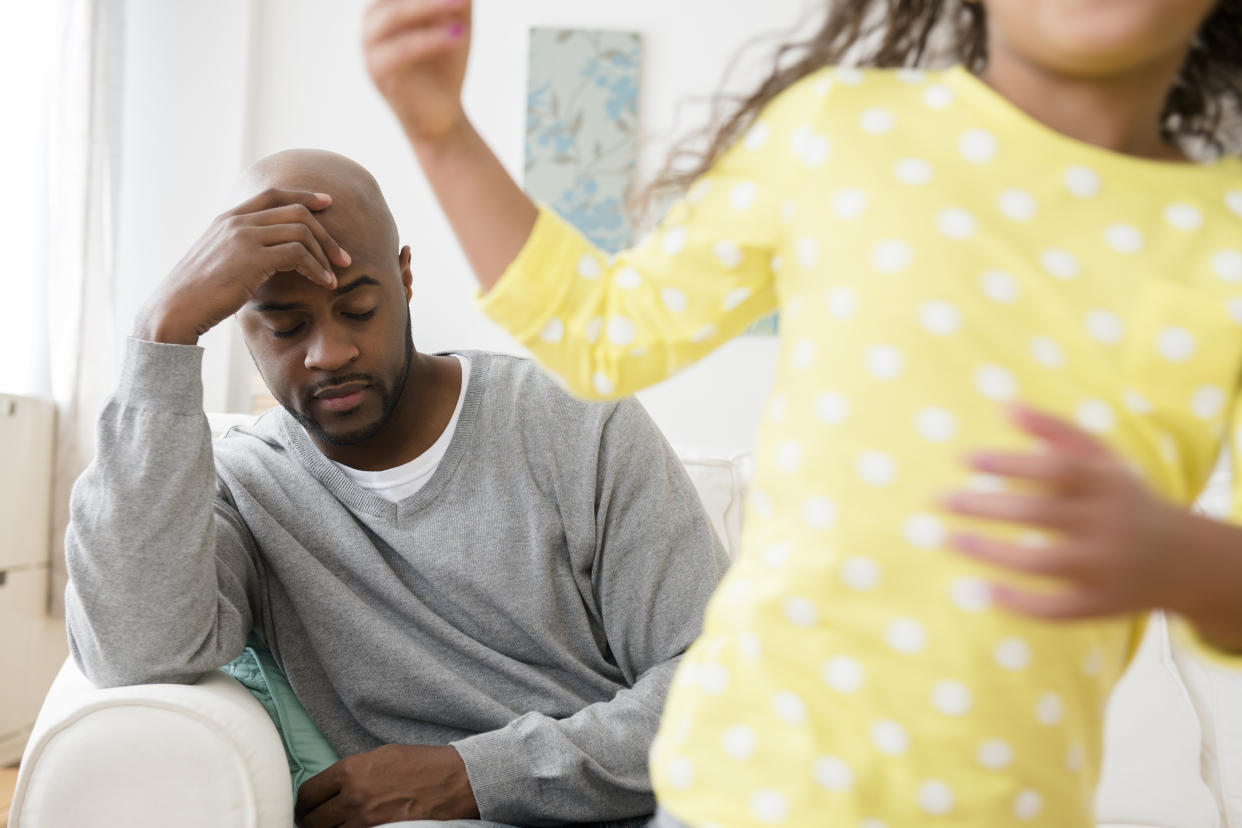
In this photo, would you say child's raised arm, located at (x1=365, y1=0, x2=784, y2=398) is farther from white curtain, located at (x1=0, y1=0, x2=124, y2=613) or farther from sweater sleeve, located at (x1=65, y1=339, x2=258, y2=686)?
white curtain, located at (x1=0, y1=0, x2=124, y2=613)

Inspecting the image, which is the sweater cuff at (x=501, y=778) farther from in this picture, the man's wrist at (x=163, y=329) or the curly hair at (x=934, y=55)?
the curly hair at (x=934, y=55)

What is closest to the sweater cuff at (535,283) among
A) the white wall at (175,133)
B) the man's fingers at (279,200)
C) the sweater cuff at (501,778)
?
the sweater cuff at (501,778)

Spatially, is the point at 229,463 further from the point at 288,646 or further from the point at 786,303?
the point at 786,303

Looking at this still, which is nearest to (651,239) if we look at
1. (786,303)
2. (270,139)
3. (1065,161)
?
(786,303)

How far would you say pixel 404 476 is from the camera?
1535mm

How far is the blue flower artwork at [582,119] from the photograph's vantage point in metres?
3.57

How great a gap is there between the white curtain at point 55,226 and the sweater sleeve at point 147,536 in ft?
6.19

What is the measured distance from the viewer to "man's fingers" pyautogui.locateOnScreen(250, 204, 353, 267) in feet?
4.73

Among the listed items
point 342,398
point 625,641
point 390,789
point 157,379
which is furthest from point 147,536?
point 625,641

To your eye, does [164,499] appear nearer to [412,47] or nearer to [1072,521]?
[412,47]

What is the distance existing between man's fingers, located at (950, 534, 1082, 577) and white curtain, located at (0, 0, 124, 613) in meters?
3.02

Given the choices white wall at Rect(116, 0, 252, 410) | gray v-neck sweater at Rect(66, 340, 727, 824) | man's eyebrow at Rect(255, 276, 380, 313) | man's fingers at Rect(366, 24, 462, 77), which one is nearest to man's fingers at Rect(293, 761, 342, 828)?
gray v-neck sweater at Rect(66, 340, 727, 824)

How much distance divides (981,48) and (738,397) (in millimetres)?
2830

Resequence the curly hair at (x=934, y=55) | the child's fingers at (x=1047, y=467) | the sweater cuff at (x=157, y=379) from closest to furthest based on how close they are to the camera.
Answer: the child's fingers at (x=1047, y=467) < the curly hair at (x=934, y=55) < the sweater cuff at (x=157, y=379)
